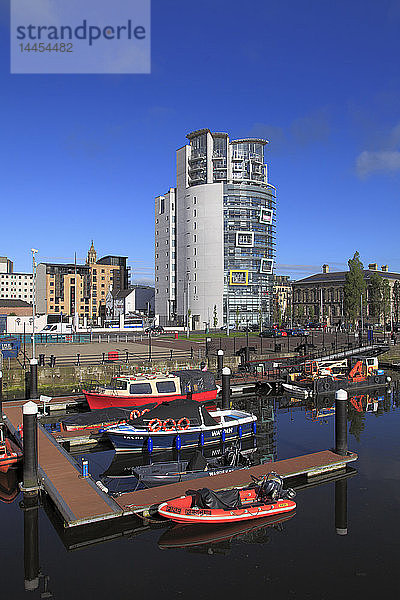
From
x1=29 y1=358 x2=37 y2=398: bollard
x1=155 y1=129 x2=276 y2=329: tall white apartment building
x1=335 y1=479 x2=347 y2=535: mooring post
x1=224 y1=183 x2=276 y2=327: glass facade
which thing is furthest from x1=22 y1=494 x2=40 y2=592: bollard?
x1=224 y1=183 x2=276 y2=327: glass facade

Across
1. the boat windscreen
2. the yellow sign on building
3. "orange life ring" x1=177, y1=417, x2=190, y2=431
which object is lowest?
the boat windscreen

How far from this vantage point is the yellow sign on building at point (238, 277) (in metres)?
131

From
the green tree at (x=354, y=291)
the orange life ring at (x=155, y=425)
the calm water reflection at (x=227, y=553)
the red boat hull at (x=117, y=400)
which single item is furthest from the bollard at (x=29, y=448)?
the green tree at (x=354, y=291)

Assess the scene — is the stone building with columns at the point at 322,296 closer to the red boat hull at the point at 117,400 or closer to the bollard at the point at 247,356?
the bollard at the point at 247,356

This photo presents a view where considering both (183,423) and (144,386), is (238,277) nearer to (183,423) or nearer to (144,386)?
(144,386)

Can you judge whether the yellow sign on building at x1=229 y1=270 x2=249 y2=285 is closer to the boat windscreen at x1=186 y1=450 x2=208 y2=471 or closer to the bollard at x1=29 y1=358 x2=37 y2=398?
the bollard at x1=29 y1=358 x2=37 y2=398

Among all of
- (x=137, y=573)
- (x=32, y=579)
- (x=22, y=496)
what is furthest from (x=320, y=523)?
(x=22, y=496)

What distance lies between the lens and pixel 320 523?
19.3m

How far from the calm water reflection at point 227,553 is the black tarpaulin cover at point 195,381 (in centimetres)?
1613

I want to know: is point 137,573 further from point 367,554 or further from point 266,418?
point 266,418

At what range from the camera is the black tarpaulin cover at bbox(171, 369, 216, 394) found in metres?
37.5

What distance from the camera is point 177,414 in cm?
2856

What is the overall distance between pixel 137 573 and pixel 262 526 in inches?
219

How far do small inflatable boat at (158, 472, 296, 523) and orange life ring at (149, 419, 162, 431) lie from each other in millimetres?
7821
